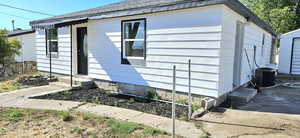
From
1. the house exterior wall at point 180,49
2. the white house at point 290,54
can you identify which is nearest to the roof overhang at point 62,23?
the house exterior wall at point 180,49

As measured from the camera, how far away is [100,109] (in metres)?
4.61

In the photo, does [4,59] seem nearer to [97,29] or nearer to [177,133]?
[97,29]

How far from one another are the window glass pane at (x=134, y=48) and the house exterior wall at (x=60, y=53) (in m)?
3.01

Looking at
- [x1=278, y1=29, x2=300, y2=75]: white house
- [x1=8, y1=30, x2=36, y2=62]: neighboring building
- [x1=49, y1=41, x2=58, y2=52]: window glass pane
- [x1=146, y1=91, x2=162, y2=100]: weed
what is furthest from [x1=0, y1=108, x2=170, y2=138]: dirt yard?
[x1=8, y1=30, x2=36, y2=62]: neighboring building

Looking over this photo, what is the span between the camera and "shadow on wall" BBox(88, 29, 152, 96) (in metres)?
6.07

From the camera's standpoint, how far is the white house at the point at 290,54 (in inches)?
416

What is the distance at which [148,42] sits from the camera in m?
5.65

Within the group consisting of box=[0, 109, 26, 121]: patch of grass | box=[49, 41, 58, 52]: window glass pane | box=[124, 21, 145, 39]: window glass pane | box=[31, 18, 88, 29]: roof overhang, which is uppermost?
box=[31, 18, 88, 29]: roof overhang

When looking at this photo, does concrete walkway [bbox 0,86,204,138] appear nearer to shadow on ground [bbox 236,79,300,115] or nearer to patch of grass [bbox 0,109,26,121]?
patch of grass [bbox 0,109,26,121]

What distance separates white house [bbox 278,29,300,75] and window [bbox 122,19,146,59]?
30.8 feet

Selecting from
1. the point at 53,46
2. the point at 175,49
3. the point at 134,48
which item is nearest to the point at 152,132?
the point at 175,49

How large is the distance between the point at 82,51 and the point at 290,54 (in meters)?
11.2

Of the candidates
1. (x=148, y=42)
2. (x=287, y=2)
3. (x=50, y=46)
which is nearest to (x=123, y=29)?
(x=148, y=42)

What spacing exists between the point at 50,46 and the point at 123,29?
4.38 meters
